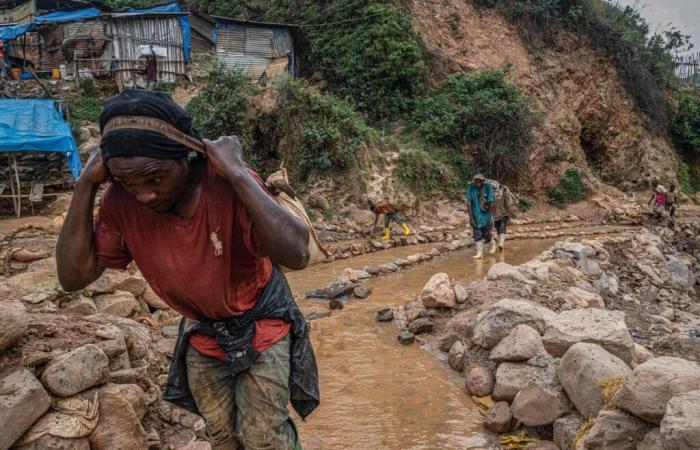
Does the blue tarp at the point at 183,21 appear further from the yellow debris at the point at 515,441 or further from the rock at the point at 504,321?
the yellow debris at the point at 515,441

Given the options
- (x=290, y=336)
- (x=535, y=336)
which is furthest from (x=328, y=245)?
(x=290, y=336)

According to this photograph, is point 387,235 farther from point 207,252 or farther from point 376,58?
point 207,252

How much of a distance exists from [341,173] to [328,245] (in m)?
3.29

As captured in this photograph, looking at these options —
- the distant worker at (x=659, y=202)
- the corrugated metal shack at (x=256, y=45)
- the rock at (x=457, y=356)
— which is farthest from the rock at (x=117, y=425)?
the corrugated metal shack at (x=256, y=45)

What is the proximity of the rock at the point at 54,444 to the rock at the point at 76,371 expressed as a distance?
228 mm

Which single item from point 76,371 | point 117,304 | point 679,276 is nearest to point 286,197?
point 76,371

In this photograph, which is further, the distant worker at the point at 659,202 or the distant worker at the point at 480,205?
the distant worker at the point at 659,202

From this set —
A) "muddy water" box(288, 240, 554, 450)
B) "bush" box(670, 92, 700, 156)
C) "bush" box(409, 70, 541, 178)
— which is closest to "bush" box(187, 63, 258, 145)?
"bush" box(409, 70, 541, 178)

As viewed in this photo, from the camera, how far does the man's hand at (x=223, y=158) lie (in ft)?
4.99

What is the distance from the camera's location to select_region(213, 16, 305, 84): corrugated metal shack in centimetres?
1956

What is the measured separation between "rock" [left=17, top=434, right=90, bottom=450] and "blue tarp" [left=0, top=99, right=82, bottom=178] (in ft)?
38.9

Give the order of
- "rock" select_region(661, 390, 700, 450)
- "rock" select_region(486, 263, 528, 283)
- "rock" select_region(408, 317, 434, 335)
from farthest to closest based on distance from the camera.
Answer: "rock" select_region(486, 263, 528, 283) → "rock" select_region(408, 317, 434, 335) → "rock" select_region(661, 390, 700, 450)

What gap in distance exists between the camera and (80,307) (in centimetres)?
400

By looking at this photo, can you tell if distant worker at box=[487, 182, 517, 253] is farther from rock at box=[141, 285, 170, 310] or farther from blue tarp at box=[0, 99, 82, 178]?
blue tarp at box=[0, 99, 82, 178]
